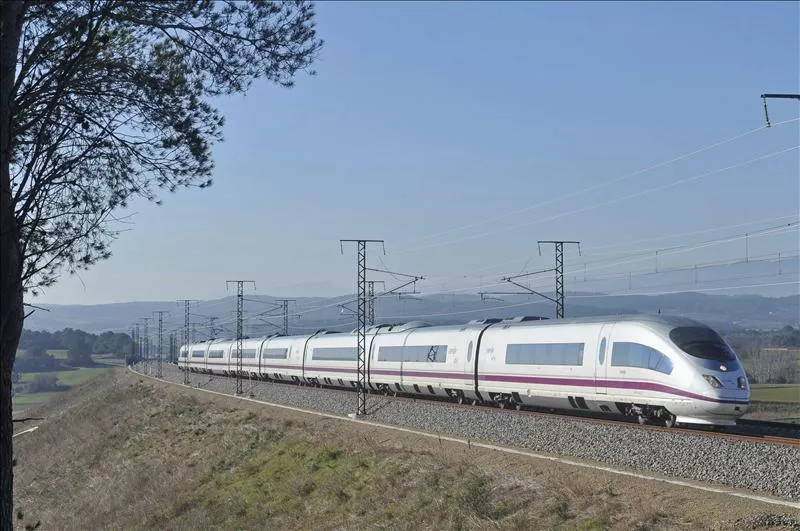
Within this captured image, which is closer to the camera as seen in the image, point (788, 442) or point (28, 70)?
point (28, 70)

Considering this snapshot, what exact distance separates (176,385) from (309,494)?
43.8 meters

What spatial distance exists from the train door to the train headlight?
3404 millimetres

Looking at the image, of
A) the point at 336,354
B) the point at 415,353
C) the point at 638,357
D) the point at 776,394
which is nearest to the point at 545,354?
the point at 638,357

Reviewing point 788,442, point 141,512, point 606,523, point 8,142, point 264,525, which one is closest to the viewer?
point 8,142

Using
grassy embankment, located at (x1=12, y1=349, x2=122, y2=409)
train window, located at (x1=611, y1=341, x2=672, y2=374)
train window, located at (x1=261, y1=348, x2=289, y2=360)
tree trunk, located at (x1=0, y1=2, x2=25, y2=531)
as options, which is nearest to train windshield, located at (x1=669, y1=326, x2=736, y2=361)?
train window, located at (x1=611, y1=341, x2=672, y2=374)

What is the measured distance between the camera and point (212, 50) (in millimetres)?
11812

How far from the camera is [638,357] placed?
73.5ft

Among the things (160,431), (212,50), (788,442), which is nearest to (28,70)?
(212,50)

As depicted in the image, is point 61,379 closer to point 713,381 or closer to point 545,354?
point 545,354

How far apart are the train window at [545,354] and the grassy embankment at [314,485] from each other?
5.20 m

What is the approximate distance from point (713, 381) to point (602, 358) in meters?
3.88

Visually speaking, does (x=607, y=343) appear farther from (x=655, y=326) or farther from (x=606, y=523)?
(x=606, y=523)

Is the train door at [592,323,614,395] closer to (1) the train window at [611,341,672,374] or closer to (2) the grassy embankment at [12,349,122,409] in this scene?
(1) the train window at [611,341,672,374]

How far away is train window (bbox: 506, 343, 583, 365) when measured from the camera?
24.9 meters
